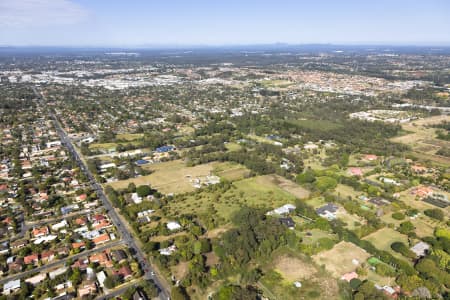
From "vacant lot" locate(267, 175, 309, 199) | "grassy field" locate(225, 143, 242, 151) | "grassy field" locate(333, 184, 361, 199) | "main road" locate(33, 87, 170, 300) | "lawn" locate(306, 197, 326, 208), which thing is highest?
"main road" locate(33, 87, 170, 300)

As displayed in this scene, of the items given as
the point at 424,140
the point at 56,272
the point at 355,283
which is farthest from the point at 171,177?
the point at 424,140

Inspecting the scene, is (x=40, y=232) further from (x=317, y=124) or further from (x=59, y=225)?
(x=317, y=124)

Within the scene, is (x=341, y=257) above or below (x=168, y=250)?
below

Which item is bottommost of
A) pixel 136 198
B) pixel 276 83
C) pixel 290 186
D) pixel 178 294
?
pixel 290 186

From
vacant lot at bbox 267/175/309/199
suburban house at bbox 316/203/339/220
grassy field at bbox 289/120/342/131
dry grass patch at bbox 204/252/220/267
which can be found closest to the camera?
dry grass patch at bbox 204/252/220/267

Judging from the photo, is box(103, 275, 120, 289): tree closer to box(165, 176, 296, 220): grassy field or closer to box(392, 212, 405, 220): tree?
box(165, 176, 296, 220): grassy field

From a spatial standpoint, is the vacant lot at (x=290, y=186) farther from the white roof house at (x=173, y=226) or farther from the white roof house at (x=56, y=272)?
the white roof house at (x=56, y=272)

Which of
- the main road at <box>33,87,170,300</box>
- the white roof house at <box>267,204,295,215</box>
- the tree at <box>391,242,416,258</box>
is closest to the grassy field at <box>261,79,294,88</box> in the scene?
the main road at <box>33,87,170,300</box>

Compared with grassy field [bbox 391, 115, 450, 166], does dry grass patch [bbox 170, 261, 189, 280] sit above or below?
→ above
